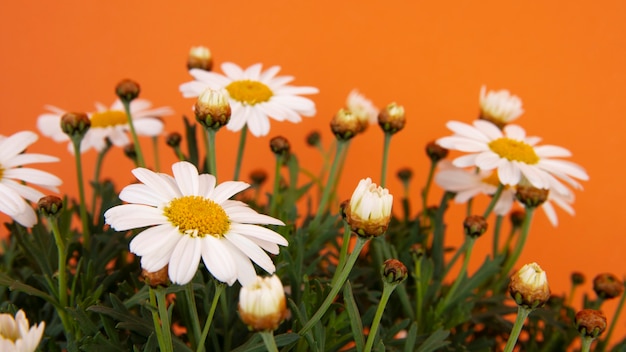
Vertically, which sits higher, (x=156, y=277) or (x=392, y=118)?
(x=392, y=118)

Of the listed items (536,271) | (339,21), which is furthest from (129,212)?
(339,21)

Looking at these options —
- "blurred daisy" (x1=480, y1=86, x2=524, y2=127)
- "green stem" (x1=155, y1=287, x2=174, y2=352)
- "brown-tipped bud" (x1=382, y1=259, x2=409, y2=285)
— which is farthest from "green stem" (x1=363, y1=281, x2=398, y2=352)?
"blurred daisy" (x1=480, y1=86, x2=524, y2=127)

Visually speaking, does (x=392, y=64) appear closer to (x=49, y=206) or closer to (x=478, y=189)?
(x=478, y=189)

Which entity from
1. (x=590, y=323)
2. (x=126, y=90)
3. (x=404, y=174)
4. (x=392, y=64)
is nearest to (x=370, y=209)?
(x=590, y=323)

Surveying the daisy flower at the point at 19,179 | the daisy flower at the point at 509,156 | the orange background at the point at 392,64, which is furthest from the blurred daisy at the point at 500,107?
the orange background at the point at 392,64

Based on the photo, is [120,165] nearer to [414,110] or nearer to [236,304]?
[414,110]

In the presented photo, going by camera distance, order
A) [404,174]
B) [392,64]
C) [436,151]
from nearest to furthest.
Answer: [436,151], [404,174], [392,64]

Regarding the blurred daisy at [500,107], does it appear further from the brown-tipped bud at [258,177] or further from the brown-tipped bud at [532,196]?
the brown-tipped bud at [258,177]
